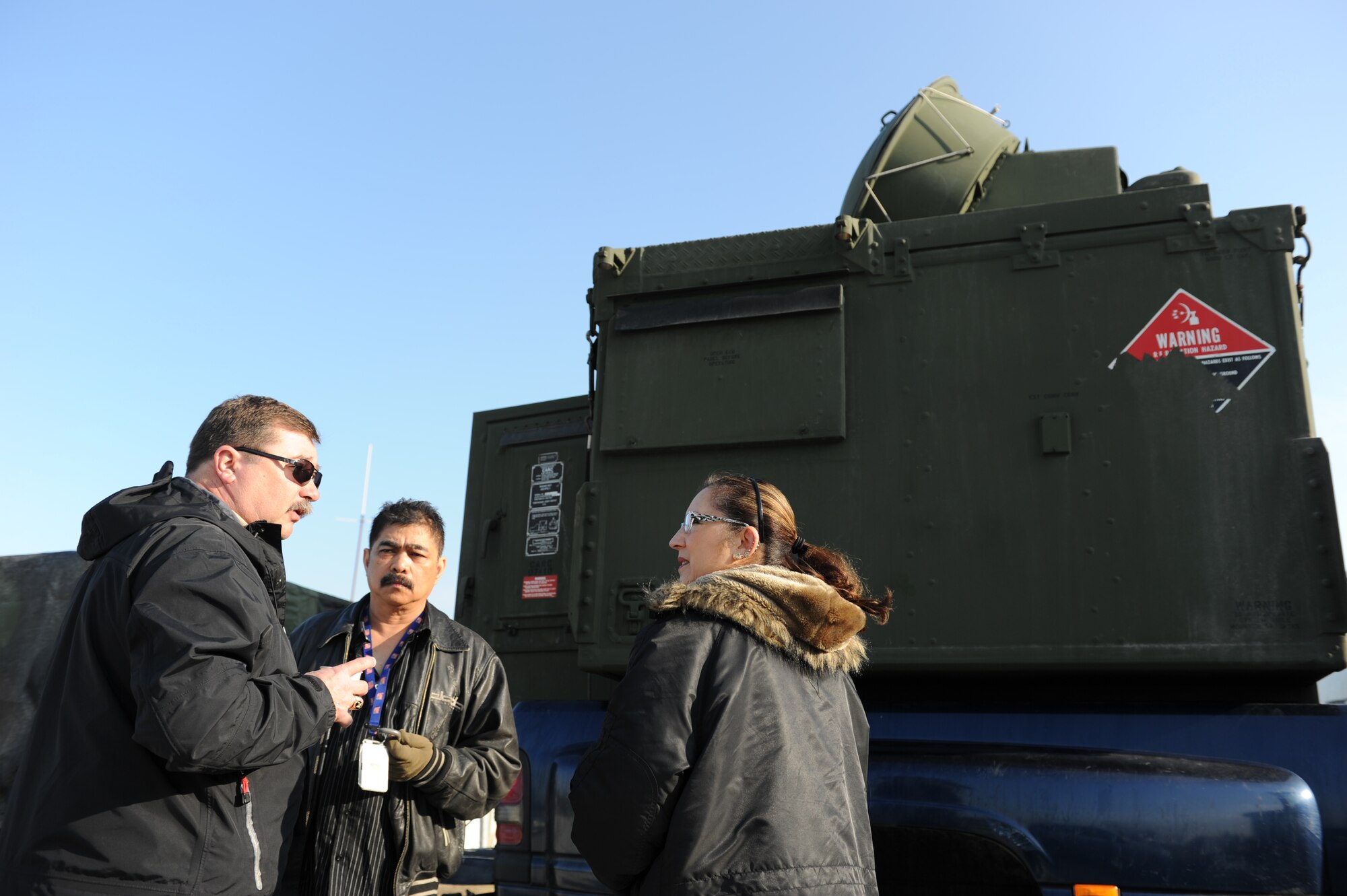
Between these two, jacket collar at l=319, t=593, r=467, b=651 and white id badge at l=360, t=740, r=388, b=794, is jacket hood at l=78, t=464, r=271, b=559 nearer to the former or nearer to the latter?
white id badge at l=360, t=740, r=388, b=794

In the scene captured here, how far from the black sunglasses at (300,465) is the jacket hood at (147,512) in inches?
6.5

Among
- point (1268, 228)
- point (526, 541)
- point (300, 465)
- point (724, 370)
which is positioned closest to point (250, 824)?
point (300, 465)

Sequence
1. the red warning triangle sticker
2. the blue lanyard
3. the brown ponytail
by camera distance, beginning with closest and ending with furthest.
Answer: the brown ponytail < the blue lanyard < the red warning triangle sticker

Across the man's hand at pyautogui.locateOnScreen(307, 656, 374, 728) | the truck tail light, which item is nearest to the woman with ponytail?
the man's hand at pyautogui.locateOnScreen(307, 656, 374, 728)

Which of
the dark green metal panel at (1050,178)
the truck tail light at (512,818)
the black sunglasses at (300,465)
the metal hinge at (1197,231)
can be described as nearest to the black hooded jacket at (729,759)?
the black sunglasses at (300,465)

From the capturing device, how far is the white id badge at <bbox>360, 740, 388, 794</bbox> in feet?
9.17

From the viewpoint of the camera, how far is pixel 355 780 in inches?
121

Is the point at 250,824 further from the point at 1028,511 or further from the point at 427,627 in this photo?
the point at 1028,511

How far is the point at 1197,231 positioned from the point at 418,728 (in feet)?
10.3

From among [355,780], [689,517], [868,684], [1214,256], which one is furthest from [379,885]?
[1214,256]

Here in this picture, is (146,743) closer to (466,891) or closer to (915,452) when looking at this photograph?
(915,452)

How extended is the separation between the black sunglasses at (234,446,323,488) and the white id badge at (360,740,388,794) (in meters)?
0.76

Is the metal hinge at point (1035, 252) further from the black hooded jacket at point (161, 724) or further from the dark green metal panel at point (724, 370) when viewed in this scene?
the black hooded jacket at point (161, 724)

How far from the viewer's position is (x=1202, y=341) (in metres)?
3.60
